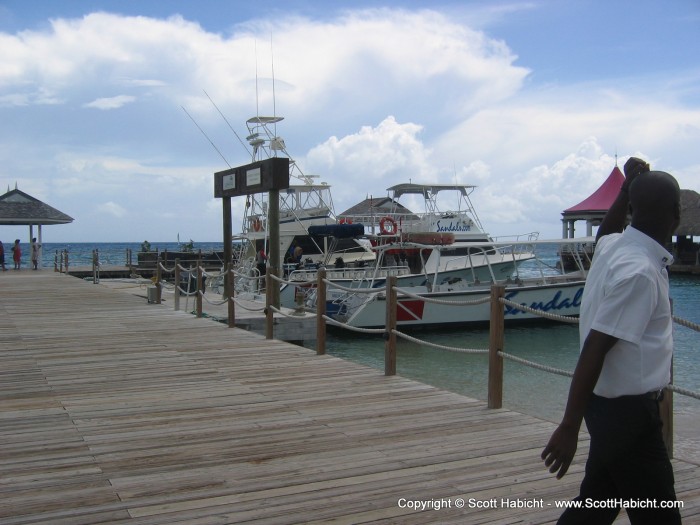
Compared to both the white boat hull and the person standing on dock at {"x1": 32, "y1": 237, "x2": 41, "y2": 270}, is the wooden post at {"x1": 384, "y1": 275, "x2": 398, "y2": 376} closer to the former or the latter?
the white boat hull

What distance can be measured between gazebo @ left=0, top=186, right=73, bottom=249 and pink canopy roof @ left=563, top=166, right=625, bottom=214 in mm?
24943

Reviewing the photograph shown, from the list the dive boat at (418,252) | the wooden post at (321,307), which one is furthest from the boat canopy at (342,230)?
the wooden post at (321,307)

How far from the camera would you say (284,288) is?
19.9m

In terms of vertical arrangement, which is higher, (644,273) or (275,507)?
(644,273)

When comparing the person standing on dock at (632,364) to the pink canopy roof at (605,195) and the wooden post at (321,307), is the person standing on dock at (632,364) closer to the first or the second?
the wooden post at (321,307)

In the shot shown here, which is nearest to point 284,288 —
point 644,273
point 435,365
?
point 435,365

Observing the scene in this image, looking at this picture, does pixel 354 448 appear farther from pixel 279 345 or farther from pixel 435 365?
pixel 435 365

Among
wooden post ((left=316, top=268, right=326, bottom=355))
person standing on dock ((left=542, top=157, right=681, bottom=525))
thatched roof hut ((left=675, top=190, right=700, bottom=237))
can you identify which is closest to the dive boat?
wooden post ((left=316, top=268, right=326, bottom=355))

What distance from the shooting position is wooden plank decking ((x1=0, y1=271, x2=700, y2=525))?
3599 millimetres

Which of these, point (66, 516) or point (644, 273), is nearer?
point (644, 273)

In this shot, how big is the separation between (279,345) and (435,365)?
6.11 meters

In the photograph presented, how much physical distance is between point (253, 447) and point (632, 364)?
2.98m

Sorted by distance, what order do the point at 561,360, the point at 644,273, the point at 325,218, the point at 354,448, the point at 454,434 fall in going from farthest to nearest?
the point at 325,218, the point at 561,360, the point at 454,434, the point at 354,448, the point at 644,273

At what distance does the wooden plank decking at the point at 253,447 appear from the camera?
142 inches
